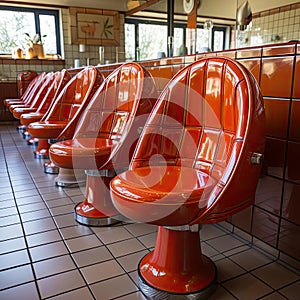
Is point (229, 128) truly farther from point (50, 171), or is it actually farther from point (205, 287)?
A: point (50, 171)

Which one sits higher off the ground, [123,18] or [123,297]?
[123,18]

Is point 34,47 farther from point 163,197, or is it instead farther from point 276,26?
point 163,197

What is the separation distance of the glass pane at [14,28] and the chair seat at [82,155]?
5755 millimetres

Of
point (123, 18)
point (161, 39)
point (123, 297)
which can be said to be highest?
point (123, 18)

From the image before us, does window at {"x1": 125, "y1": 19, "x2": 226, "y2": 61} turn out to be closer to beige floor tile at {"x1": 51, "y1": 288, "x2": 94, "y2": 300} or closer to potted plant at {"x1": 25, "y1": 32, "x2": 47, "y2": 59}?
potted plant at {"x1": 25, "y1": 32, "x2": 47, "y2": 59}

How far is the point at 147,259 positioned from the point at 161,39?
6.39 m

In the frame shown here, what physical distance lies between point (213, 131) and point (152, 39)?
623 centimetres

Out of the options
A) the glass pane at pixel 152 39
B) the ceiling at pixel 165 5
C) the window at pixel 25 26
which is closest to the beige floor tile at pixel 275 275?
the ceiling at pixel 165 5

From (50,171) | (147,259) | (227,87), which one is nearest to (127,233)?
(147,259)

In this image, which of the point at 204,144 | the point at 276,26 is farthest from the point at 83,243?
the point at 276,26

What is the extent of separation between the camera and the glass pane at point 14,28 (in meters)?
A: 6.59

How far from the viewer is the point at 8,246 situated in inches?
71.3

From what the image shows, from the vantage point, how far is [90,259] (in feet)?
5.53

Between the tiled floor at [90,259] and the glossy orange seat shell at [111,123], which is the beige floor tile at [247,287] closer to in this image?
the tiled floor at [90,259]
